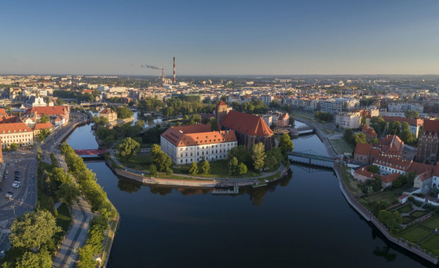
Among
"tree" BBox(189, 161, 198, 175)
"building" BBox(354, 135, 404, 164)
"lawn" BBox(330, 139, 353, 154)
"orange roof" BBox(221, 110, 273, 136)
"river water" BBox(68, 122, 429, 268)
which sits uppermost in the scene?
"orange roof" BBox(221, 110, 273, 136)

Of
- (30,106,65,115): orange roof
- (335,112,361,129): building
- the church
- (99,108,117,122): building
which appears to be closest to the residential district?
the church

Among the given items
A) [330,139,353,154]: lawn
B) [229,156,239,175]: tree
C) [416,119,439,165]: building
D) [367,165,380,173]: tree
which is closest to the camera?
[367,165,380,173]: tree

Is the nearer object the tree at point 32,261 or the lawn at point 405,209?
the tree at point 32,261

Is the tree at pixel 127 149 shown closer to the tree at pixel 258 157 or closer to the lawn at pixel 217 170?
the lawn at pixel 217 170

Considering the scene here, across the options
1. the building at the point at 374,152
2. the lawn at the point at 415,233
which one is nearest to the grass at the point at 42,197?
the lawn at the point at 415,233

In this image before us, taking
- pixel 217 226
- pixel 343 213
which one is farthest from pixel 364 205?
pixel 217 226

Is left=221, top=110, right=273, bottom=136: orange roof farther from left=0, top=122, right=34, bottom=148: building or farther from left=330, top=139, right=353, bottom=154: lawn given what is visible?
left=0, top=122, right=34, bottom=148: building

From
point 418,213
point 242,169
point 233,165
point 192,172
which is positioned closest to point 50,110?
point 192,172
